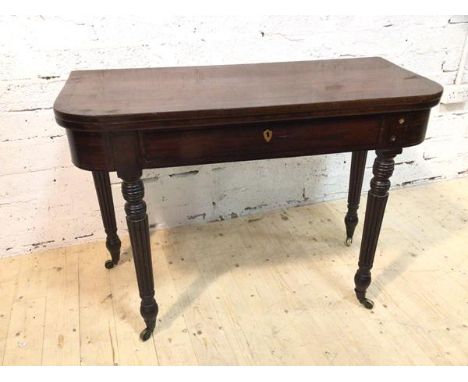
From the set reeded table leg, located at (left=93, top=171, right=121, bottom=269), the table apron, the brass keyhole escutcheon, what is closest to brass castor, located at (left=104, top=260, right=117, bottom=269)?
reeded table leg, located at (left=93, top=171, right=121, bottom=269)

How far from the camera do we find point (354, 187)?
62.2 inches

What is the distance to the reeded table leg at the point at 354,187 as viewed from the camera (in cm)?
154

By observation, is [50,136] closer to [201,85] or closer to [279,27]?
[201,85]

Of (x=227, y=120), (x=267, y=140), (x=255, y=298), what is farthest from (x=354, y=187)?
(x=227, y=120)

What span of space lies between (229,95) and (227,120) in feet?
0.36

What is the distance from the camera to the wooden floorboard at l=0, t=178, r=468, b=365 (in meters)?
1.23

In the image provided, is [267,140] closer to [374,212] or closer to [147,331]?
[374,212]

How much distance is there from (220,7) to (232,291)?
977 mm

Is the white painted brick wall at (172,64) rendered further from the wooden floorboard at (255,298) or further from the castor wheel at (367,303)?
the castor wheel at (367,303)

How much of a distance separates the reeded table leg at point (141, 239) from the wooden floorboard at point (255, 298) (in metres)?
0.10

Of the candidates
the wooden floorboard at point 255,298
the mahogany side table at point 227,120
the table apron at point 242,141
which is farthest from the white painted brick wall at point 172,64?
the table apron at point 242,141

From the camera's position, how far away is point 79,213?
1658mm

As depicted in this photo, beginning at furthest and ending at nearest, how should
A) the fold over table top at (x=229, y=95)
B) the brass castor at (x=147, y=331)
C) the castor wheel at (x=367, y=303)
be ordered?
the castor wheel at (x=367, y=303) → the brass castor at (x=147, y=331) → the fold over table top at (x=229, y=95)

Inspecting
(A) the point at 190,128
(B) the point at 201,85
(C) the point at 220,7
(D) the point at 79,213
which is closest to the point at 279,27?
(C) the point at 220,7
